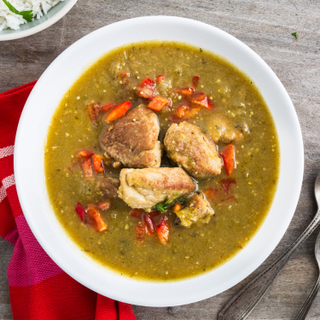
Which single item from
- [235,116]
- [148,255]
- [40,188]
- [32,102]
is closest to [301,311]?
[148,255]

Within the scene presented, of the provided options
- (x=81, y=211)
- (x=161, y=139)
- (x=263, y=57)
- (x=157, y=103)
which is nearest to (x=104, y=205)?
(x=81, y=211)

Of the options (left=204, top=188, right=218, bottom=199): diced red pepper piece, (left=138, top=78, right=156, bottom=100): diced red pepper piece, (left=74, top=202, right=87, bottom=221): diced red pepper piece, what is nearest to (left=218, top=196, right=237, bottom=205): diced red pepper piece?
(left=204, top=188, right=218, bottom=199): diced red pepper piece

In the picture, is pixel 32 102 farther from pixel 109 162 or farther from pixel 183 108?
pixel 183 108

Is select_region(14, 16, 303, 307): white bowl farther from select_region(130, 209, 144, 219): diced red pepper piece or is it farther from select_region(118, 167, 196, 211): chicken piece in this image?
select_region(118, 167, 196, 211): chicken piece

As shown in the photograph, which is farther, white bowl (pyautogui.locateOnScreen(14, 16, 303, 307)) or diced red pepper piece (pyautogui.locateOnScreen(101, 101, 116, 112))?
diced red pepper piece (pyautogui.locateOnScreen(101, 101, 116, 112))

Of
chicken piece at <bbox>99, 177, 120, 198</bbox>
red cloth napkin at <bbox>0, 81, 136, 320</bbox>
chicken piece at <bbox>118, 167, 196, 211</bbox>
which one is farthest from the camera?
red cloth napkin at <bbox>0, 81, 136, 320</bbox>

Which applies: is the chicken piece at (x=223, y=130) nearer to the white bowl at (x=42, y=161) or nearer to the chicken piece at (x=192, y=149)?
the chicken piece at (x=192, y=149)
